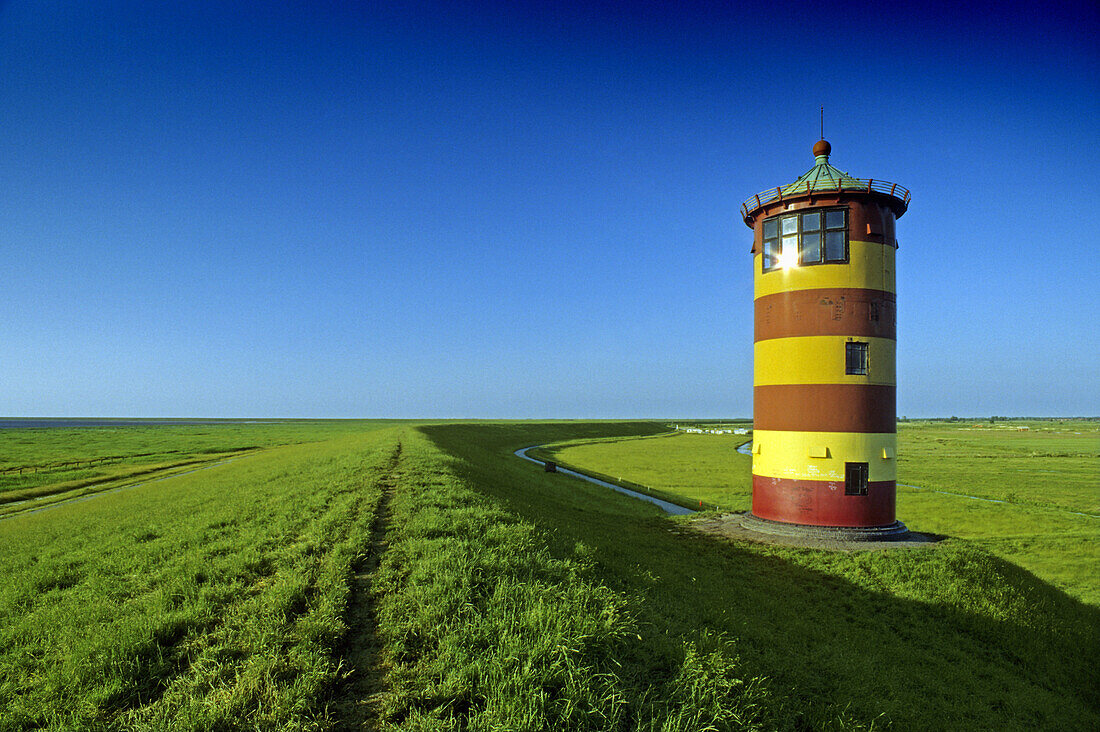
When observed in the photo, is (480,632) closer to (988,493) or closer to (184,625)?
(184,625)

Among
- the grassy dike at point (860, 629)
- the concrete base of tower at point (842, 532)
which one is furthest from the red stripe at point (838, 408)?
the grassy dike at point (860, 629)

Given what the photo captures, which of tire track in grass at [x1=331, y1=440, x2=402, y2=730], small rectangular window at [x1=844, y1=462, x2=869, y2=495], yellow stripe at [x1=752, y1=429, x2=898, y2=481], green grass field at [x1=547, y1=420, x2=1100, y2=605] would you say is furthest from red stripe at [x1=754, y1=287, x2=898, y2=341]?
tire track in grass at [x1=331, y1=440, x2=402, y2=730]

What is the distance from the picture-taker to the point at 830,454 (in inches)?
778

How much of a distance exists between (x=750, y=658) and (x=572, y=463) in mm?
55651

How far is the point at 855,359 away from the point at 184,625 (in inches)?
838

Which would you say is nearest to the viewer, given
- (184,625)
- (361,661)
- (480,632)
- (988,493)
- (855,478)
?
(361,661)

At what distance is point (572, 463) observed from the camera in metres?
63.5

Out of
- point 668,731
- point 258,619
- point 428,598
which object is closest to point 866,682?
point 668,731

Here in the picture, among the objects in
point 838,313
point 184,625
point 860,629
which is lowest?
point 860,629

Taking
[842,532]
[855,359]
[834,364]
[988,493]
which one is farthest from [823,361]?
[988,493]

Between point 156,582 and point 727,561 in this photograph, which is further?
point 727,561

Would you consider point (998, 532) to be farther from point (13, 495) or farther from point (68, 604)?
point (13, 495)

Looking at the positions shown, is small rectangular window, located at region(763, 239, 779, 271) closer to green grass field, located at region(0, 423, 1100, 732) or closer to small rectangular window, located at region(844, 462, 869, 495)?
small rectangular window, located at region(844, 462, 869, 495)

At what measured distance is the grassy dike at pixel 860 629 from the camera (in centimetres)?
784
